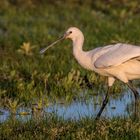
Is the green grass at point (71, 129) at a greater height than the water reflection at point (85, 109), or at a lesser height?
lesser

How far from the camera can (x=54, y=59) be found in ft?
41.3

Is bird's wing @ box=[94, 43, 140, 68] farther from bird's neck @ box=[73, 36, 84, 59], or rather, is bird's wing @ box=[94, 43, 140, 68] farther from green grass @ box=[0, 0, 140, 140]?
green grass @ box=[0, 0, 140, 140]

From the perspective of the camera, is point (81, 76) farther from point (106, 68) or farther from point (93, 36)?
point (93, 36)

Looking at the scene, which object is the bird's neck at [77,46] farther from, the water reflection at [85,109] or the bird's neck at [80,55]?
the water reflection at [85,109]

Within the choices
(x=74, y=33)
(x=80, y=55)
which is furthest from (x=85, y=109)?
(x=74, y=33)

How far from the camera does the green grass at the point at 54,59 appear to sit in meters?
7.74

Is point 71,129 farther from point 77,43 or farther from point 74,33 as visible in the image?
point 74,33

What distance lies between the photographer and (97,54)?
925 cm

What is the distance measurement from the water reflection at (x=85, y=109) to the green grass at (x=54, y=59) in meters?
0.24

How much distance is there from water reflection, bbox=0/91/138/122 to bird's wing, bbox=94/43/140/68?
645 mm

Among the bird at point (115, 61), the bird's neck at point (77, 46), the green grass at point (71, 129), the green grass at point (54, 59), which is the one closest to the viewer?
the green grass at point (71, 129)

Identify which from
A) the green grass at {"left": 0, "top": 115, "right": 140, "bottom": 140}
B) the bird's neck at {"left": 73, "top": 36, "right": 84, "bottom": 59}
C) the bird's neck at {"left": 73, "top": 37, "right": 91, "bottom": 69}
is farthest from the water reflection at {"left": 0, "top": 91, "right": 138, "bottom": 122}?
the bird's neck at {"left": 73, "top": 36, "right": 84, "bottom": 59}

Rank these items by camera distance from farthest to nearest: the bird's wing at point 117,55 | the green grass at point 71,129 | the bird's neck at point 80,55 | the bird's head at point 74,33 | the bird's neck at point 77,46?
the bird's head at point 74,33 < the bird's neck at point 77,46 < the bird's neck at point 80,55 < the bird's wing at point 117,55 < the green grass at point 71,129

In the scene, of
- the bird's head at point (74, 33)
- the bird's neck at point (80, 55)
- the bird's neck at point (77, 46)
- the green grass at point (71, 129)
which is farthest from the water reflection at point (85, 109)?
the bird's head at point (74, 33)
